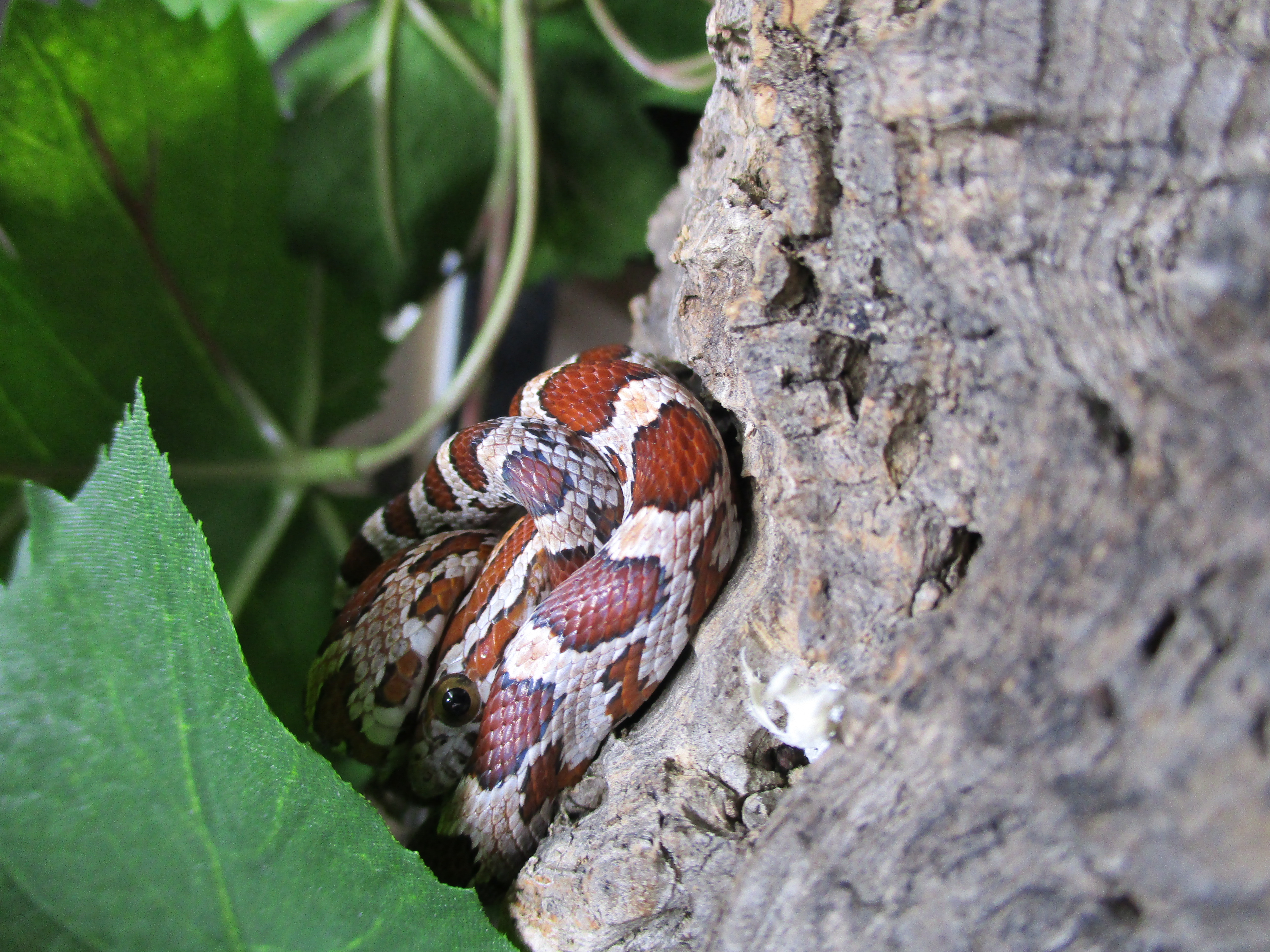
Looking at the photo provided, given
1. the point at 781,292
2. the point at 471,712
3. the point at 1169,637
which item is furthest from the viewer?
the point at 471,712

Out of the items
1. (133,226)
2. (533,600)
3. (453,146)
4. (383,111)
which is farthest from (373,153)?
(533,600)

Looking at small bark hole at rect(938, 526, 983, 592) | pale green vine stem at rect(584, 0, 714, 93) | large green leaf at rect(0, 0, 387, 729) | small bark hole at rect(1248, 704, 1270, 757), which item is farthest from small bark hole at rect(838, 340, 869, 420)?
large green leaf at rect(0, 0, 387, 729)

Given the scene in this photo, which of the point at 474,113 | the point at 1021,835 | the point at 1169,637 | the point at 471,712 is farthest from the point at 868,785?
the point at 474,113

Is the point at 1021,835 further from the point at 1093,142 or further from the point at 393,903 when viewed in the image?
the point at 393,903

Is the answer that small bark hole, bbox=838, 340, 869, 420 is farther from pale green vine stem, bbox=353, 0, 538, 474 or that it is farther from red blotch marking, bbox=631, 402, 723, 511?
pale green vine stem, bbox=353, 0, 538, 474

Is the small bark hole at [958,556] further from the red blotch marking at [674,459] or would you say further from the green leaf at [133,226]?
the green leaf at [133,226]

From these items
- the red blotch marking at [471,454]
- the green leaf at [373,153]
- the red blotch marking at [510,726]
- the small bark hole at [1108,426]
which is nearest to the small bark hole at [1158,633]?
the small bark hole at [1108,426]

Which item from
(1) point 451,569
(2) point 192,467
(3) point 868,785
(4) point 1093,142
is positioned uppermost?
(4) point 1093,142
